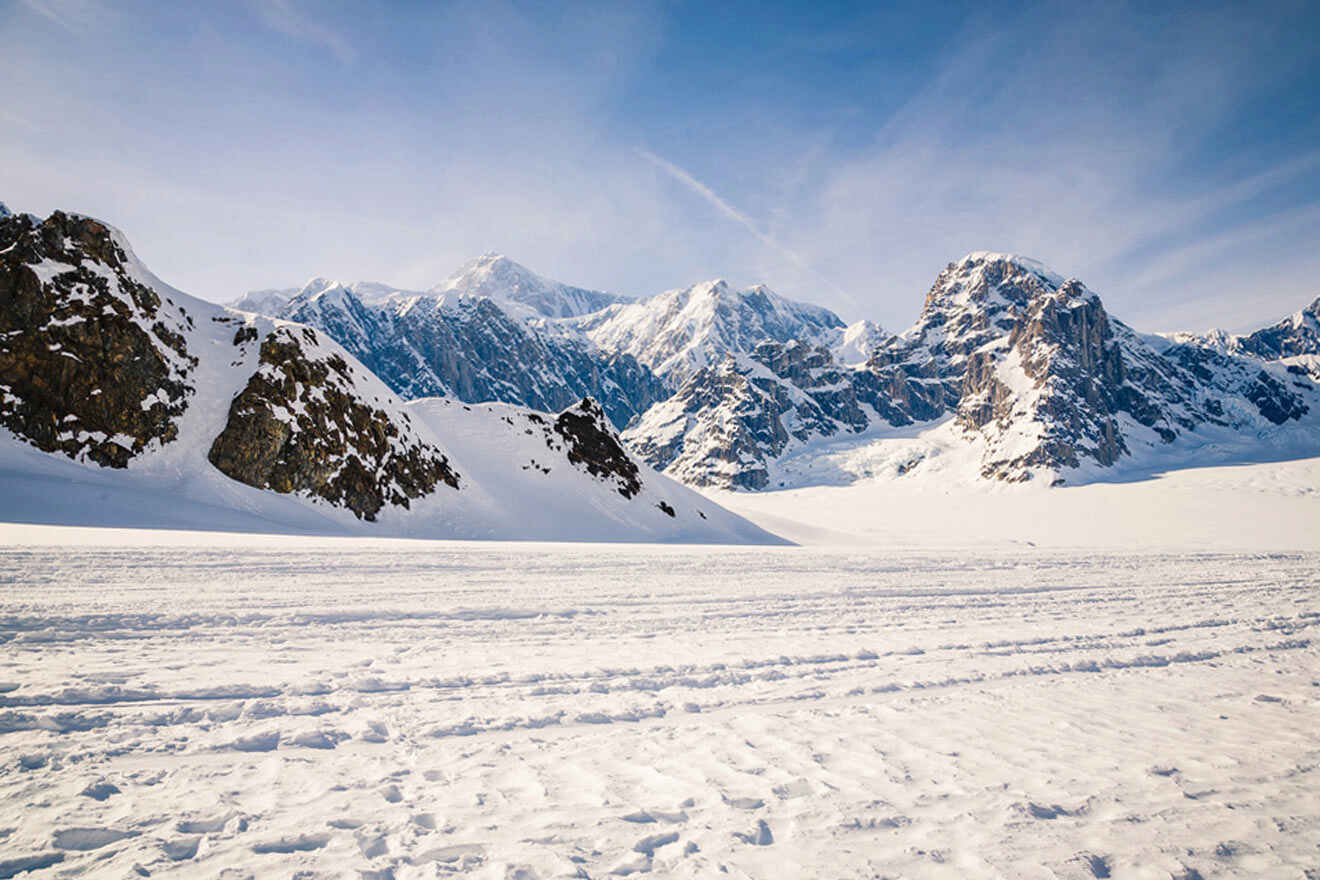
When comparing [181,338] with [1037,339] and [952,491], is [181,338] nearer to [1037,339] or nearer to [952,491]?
[952,491]

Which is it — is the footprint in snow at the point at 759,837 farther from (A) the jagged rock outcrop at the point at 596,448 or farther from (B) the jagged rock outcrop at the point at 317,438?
(A) the jagged rock outcrop at the point at 596,448

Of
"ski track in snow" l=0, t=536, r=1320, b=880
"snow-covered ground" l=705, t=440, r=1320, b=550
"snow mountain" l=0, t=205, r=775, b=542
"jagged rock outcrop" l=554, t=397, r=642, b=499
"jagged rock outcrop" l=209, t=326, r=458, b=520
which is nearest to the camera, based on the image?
"ski track in snow" l=0, t=536, r=1320, b=880

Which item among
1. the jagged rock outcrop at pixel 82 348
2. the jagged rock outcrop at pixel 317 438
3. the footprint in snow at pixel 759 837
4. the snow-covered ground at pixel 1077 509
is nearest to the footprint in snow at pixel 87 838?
the footprint in snow at pixel 759 837

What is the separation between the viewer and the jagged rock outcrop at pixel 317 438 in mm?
23797

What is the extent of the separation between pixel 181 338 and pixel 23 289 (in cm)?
529

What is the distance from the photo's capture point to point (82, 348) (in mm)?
21562

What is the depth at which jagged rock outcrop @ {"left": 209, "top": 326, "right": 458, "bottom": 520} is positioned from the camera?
23.8m

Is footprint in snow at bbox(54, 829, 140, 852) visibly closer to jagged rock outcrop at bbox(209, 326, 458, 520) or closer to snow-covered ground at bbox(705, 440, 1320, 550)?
jagged rock outcrop at bbox(209, 326, 458, 520)

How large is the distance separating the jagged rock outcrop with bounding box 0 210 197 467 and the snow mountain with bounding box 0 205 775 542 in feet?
0.17

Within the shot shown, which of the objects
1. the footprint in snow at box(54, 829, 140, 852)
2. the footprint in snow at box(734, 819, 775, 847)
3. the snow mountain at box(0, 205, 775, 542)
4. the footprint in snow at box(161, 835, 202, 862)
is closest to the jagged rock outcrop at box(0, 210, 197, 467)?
the snow mountain at box(0, 205, 775, 542)

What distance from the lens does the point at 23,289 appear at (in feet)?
69.3

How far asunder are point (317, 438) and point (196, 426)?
4.42 meters

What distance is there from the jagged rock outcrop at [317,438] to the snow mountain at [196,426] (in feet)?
0.23

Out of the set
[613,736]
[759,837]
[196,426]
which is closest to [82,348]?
[196,426]
